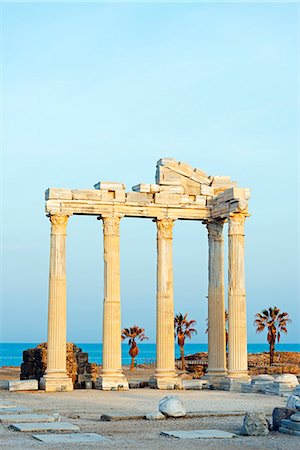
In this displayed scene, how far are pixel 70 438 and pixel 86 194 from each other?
22.0 metres

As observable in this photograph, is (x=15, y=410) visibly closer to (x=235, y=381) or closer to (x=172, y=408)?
(x=172, y=408)

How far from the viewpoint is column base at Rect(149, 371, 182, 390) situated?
139ft

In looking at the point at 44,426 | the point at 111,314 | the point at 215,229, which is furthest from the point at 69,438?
the point at 215,229

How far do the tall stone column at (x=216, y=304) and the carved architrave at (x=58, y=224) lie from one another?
8.20 metres

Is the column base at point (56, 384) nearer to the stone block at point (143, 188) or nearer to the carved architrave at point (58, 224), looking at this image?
the carved architrave at point (58, 224)

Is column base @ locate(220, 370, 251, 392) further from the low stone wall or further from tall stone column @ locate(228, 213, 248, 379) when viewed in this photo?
the low stone wall

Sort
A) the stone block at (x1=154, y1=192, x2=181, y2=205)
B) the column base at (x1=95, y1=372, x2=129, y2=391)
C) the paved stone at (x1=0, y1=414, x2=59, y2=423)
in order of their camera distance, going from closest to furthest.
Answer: the paved stone at (x1=0, y1=414, x2=59, y2=423) → the column base at (x1=95, y1=372, x2=129, y2=391) → the stone block at (x1=154, y1=192, x2=181, y2=205)

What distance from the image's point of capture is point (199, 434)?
22.1m

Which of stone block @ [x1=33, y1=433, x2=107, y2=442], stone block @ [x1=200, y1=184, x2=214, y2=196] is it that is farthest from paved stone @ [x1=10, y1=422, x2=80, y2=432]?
stone block @ [x1=200, y1=184, x2=214, y2=196]

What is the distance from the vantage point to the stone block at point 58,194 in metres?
41.6

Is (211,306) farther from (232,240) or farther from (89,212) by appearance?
(89,212)

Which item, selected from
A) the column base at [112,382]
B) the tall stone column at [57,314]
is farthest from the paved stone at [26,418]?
the column base at [112,382]

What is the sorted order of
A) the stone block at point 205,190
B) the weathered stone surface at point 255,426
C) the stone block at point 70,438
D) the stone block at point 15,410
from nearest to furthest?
1. the stone block at point 70,438
2. the weathered stone surface at point 255,426
3. the stone block at point 15,410
4. the stone block at point 205,190

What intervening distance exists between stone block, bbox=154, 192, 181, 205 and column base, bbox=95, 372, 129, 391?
904 cm
